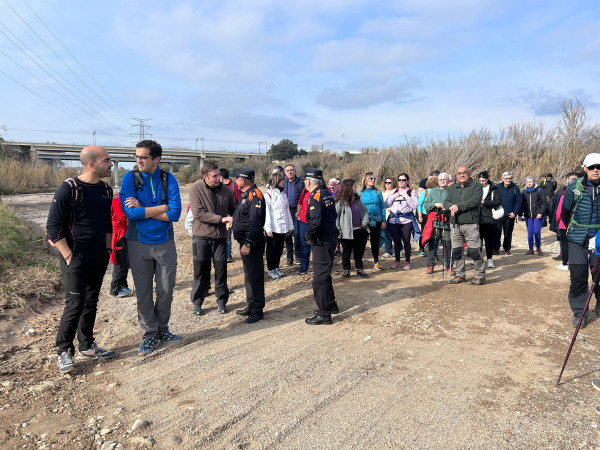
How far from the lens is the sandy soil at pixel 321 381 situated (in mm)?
2947

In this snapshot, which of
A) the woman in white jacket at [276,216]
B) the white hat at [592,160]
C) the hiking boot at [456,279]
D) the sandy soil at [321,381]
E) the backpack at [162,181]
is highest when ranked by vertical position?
the white hat at [592,160]

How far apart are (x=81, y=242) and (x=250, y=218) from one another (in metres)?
1.97

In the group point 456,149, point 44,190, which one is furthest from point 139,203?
point 44,190

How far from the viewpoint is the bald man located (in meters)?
3.81

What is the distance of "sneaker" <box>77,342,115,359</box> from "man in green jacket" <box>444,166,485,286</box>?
5483 millimetres

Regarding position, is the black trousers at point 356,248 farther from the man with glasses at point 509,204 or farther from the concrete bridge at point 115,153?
the concrete bridge at point 115,153

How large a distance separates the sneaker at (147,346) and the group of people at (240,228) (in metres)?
0.02

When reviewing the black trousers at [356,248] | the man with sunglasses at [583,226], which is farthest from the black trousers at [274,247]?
the man with sunglasses at [583,226]

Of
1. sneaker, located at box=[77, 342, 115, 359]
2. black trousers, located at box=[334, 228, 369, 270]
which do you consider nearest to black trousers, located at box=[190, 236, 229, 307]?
sneaker, located at box=[77, 342, 115, 359]

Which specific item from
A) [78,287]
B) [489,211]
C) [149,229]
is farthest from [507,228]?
[78,287]

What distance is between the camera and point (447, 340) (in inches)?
183

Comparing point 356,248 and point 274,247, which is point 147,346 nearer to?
point 274,247

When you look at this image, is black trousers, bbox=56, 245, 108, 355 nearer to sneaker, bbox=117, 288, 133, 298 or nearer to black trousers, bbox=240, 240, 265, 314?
black trousers, bbox=240, 240, 265, 314

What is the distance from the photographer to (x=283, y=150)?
49906 millimetres
